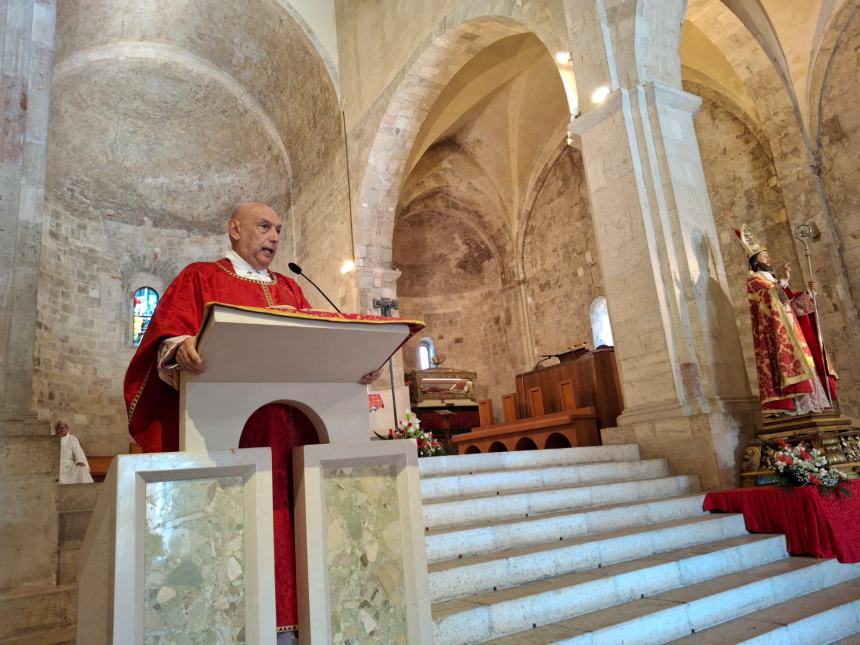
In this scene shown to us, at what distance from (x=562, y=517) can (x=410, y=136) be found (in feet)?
30.7

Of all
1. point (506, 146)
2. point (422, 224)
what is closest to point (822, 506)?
point (506, 146)

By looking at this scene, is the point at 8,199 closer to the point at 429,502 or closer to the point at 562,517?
the point at 429,502

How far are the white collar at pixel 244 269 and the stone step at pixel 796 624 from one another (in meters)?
2.65

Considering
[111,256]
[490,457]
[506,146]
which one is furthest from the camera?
[506,146]

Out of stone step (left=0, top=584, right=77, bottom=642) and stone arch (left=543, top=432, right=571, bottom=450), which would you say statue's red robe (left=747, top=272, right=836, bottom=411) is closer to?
stone arch (left=543, top=432, right=571, bottom=450)

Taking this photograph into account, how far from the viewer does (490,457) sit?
556 centimetres

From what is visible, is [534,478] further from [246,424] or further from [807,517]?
[246,424]

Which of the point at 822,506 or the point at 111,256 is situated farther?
the point at 111,256

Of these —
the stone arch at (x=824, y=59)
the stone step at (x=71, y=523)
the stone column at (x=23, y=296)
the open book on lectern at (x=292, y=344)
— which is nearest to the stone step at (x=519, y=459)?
the stone step at (x=71, y=523)

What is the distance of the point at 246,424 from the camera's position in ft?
6.56

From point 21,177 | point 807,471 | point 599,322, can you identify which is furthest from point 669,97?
point 599,322

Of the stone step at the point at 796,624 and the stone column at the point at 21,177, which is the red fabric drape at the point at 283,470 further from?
the stone column at the point at 21,177

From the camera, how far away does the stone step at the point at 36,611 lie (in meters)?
3.49

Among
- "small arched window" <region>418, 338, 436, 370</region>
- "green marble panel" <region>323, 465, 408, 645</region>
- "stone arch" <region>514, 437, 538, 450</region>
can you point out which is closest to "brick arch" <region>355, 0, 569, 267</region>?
"stone arch" <region>514, 437, 538, 450</region>
